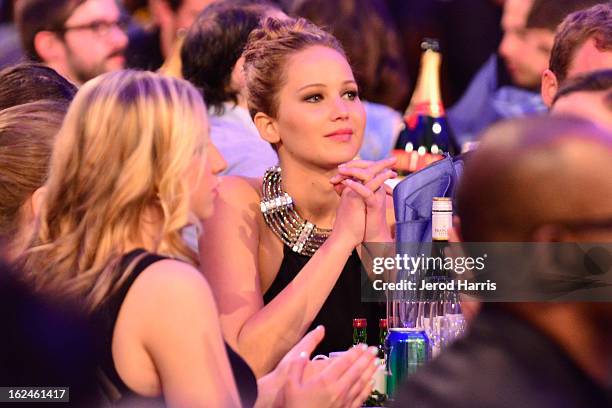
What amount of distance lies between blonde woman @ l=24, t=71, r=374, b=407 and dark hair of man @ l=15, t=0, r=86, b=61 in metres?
2.52

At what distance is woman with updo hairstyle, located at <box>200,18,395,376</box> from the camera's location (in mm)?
2910

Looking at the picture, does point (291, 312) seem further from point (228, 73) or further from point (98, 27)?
point (98, 27)

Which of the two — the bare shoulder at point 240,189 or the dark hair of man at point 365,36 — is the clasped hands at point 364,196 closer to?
the bare shoulder at point 240,189

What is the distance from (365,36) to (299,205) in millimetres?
1700

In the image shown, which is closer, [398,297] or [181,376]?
[181,376]

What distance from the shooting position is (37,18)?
178 inches

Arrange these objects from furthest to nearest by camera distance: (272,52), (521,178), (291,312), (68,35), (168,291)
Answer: (68,35), (272,52), (291,312), (168,291), (521,178)

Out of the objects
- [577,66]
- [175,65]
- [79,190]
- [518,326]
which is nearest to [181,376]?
[79,190]

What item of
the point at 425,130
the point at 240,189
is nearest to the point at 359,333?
the point at 240,189

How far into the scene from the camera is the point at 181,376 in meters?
1.94

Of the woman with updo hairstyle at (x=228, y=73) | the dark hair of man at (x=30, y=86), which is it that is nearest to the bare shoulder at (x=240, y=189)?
the dark hair of man at (x=30, y=86)

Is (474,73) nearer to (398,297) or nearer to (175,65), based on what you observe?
(175,65)

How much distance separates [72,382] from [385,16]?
123 inches

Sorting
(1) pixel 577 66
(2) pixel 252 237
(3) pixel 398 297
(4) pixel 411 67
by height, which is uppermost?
(4) pixel 411 67
